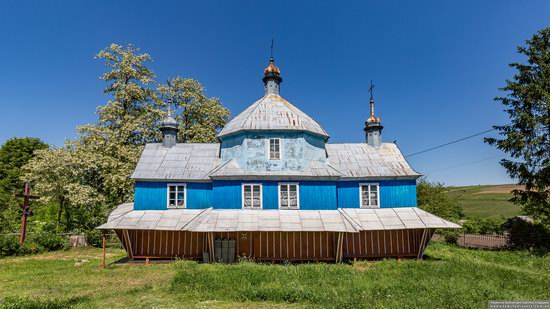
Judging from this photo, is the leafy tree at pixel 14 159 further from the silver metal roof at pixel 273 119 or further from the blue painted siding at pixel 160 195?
the silver metal roof at pixel 273 119

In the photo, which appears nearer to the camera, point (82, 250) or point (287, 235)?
point (287, 235)

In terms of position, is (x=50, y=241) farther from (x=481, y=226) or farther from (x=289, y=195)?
(x=481, y=226)

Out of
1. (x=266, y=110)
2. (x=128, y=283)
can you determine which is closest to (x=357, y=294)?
(x=128, y=283)

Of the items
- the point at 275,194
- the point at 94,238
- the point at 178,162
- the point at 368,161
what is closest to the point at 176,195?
the point at 178,162

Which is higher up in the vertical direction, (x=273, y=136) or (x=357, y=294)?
(x=273, y=136)

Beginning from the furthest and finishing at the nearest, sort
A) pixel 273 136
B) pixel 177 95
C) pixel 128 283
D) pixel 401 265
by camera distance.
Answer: pixel 177 95, pixel 273 136, pixel 401 265, pixel 128 283

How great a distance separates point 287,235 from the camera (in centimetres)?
1742

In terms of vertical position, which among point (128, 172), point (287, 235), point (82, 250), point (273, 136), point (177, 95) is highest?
point (177, 95)

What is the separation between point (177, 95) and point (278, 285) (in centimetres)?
2402

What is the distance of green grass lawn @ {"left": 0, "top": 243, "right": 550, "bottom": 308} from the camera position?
9.54m

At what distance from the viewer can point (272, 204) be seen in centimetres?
1752

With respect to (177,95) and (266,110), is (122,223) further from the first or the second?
(177,95)

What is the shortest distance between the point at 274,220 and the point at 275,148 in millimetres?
4110

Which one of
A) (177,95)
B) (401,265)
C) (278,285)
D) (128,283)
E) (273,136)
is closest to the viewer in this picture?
(278,285)
